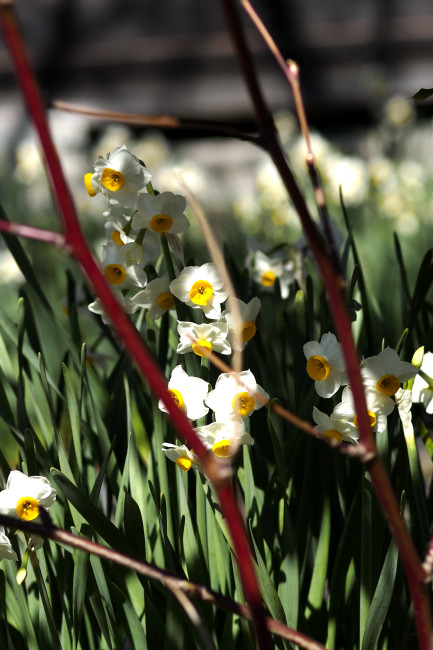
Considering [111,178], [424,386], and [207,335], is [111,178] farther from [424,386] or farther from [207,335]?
[424,386]

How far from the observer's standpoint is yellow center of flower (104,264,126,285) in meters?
0.81

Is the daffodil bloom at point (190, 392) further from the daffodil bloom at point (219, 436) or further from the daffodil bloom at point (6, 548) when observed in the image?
the daffodil bloom at point (6, 548)

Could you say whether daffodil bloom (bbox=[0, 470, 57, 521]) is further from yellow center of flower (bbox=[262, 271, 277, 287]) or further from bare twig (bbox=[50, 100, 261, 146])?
yellow center of flower (bbox=[262, 271, 277, 287])

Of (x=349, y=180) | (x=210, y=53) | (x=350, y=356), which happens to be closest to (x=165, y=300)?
(x=350, y=356)

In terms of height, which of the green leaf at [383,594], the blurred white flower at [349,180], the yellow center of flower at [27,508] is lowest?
the green leaf at [383,594]

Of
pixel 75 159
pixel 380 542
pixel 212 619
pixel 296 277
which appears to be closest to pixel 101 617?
pixel 212 619

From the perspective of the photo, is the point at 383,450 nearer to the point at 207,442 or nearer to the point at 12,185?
the point at 207,442

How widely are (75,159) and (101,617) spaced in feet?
14.2

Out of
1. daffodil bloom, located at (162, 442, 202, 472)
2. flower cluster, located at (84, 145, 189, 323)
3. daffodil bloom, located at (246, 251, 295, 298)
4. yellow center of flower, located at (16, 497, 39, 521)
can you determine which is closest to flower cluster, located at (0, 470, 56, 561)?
yellow center of flower, located at (16, 497, 39, 521)

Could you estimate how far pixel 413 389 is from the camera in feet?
2.43

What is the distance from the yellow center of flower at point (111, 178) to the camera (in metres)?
0.76

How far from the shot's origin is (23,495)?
67 cm

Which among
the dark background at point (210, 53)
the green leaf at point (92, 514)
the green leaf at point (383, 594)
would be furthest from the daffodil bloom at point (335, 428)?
the dark background at point (210, 53)

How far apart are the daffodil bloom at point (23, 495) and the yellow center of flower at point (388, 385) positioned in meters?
0.31
